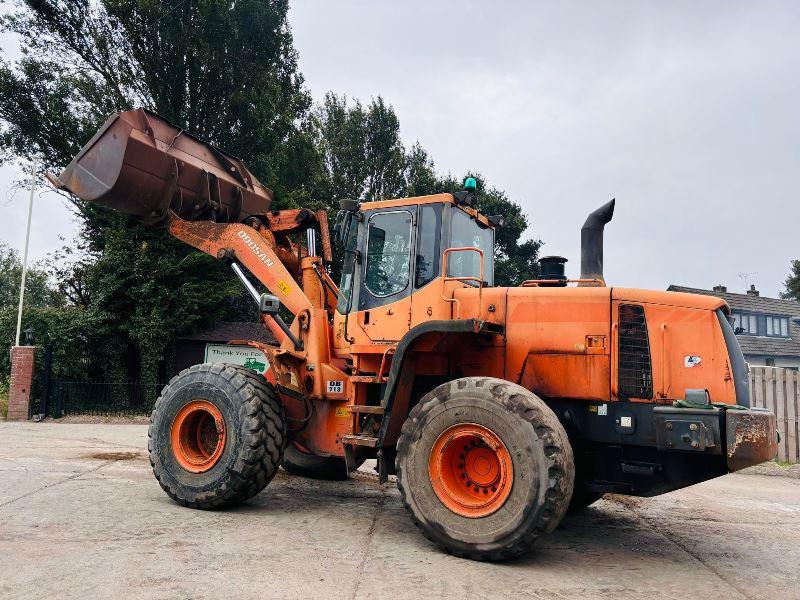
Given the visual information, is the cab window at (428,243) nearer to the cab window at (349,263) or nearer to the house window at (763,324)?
the cab window at (349,263)

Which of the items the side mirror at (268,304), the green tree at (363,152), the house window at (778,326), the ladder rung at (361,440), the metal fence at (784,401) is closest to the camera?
the ladder rung at (361,440)

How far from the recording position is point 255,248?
7.42 m

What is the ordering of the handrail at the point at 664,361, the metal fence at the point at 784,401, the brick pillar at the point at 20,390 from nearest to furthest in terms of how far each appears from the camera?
the handrail at the point at 664,361, the metal fence at the point at 784,401, the brick pillar at the point at 20,390

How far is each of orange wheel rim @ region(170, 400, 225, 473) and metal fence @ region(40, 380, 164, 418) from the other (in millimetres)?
11777

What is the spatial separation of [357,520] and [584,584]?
240cm

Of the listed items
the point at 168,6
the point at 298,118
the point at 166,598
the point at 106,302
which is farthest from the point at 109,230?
the point at 166,598

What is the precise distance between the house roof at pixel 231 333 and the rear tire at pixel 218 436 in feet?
40.9

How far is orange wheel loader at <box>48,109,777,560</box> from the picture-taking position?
4.83m

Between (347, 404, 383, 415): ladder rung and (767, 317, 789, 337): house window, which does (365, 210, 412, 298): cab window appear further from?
(767, 317, 789, 337): house window

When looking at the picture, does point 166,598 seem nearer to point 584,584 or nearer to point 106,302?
point 584,584

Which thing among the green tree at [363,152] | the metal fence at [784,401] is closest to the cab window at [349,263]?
the metal fence at [784,401]

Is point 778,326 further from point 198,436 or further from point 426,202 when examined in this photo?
point 198,436

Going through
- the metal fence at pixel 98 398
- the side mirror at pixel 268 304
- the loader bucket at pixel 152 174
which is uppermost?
the loader bucket at pixel 152 174

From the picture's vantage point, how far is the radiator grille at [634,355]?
5.27 m
